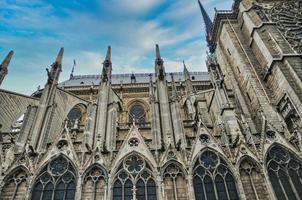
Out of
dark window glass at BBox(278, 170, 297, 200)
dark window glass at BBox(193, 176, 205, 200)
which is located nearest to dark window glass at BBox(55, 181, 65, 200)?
dark window glass at BBox(193, 176, 205, 200)

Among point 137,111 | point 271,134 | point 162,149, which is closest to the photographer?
point 162,149

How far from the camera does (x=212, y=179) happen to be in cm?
Result: 1064

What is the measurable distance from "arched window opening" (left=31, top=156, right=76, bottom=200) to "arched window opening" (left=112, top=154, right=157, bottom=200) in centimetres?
191

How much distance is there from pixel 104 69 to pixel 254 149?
9758 mm

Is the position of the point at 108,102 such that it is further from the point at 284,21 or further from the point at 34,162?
the point at 284,21

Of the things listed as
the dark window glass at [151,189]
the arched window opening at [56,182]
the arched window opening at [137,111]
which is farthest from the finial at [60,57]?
the dark window glass at [151,189]

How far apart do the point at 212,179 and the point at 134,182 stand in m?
3.32

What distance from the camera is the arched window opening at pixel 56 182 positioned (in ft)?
34.0

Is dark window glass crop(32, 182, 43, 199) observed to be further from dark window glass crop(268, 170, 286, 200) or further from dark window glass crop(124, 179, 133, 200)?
dark window glass crop(268, 170, 286, 200)

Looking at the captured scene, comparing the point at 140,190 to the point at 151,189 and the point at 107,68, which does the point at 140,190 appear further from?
the point at 107,68

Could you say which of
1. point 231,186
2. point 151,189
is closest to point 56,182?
point 151,189

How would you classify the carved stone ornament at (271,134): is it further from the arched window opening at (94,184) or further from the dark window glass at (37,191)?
the dark window glass at (37,191)

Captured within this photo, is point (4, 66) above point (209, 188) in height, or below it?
above

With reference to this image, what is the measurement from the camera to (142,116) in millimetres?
22109
